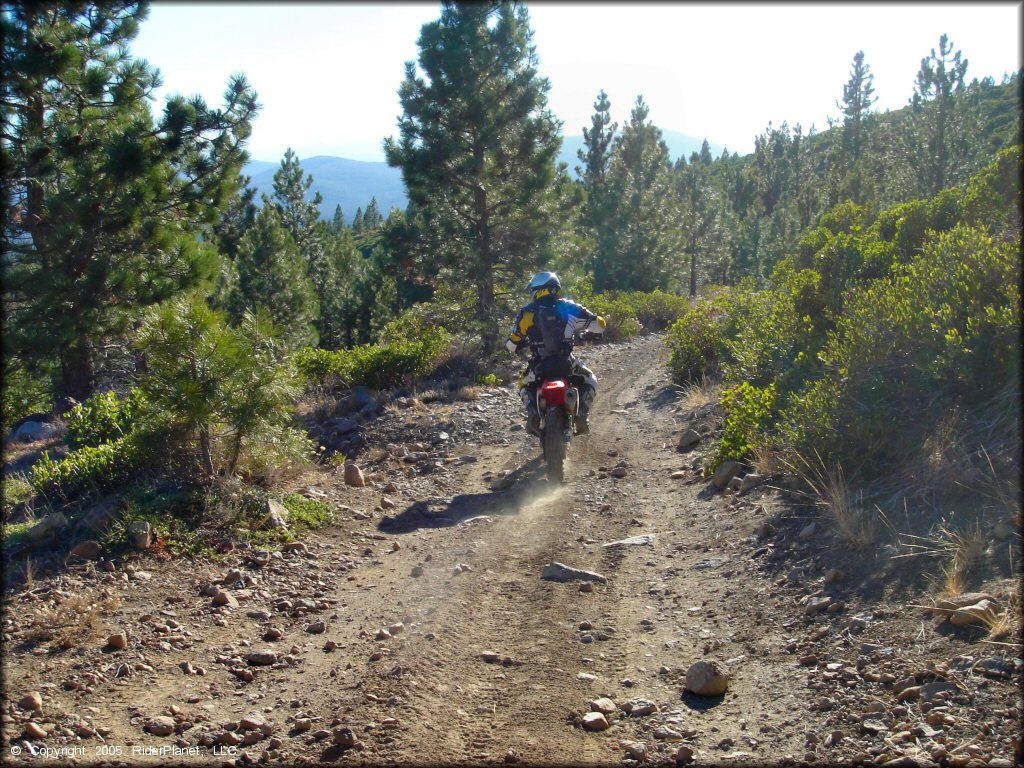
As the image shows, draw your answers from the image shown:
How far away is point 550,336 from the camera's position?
823 cm

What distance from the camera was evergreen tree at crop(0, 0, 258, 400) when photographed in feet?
32.3

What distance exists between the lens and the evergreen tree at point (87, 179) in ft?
32.3

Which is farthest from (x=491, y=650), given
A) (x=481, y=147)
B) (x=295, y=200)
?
(x=295, y=200)

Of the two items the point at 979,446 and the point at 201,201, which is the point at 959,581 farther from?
the point at 201,201

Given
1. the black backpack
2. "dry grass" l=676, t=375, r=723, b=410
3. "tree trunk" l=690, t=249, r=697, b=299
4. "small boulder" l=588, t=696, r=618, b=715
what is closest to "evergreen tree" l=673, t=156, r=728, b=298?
"tree trunk" l=690, t=249, r=697, b=299

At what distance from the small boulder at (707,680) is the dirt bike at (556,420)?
163 inches

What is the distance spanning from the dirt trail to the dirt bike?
925 mm

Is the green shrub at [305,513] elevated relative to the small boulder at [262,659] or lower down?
elevated

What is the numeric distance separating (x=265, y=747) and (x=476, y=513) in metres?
3.87

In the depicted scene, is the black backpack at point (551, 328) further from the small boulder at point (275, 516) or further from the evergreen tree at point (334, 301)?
the evergreen tree at point (334, 301)

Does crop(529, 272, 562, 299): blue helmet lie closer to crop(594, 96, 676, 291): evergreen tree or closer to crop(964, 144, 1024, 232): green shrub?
crop(964, 144, 1024, 232): green shrub

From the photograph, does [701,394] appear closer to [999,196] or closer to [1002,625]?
[999,196]

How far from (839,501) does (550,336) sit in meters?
3.94

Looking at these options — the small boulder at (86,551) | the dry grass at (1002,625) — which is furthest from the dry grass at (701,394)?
the small boulder at (86,551)
